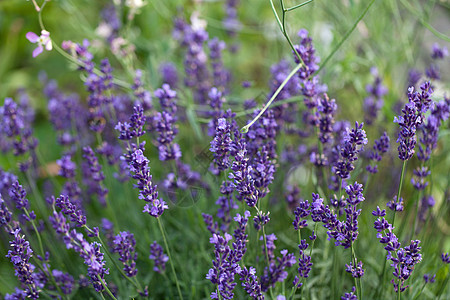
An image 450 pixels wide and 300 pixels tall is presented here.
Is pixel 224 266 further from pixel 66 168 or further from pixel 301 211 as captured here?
pixel 66 168

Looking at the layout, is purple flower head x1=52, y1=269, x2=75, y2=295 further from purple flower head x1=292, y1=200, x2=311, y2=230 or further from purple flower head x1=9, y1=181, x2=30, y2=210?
purple flower head x1=292, y1=200, x2=311, y2=230

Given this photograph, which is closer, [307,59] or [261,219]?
[261,219]

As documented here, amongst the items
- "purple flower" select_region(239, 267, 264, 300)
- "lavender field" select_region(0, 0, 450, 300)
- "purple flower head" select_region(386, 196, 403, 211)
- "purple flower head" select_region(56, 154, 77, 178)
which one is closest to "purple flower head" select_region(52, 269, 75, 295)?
"lavender field" select_region(0, 0, 450, 300)

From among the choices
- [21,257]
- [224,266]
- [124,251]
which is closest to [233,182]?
[224,266]

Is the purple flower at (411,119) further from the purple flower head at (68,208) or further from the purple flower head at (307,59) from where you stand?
the purple flower head at (68,208)

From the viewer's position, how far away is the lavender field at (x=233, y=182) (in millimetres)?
1341

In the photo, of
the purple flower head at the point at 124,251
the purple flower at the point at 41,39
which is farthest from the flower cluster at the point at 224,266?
the purple flower at the point at 41,39

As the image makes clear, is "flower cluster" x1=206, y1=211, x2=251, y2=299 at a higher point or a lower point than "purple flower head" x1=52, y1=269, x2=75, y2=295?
lower

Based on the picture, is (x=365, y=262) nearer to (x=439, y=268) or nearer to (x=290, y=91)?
(x=439, y=268)

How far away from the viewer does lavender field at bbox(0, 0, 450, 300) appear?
4.40 feet

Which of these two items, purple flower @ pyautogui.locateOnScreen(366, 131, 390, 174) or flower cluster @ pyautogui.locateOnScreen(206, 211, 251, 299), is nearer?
flower cluster @ pyautogui.locateOnScreen(206, 211, 251, 299)

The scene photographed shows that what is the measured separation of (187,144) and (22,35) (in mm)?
2021

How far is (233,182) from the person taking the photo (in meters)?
1.51

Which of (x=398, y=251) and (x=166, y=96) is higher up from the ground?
(x=166, y=96)
